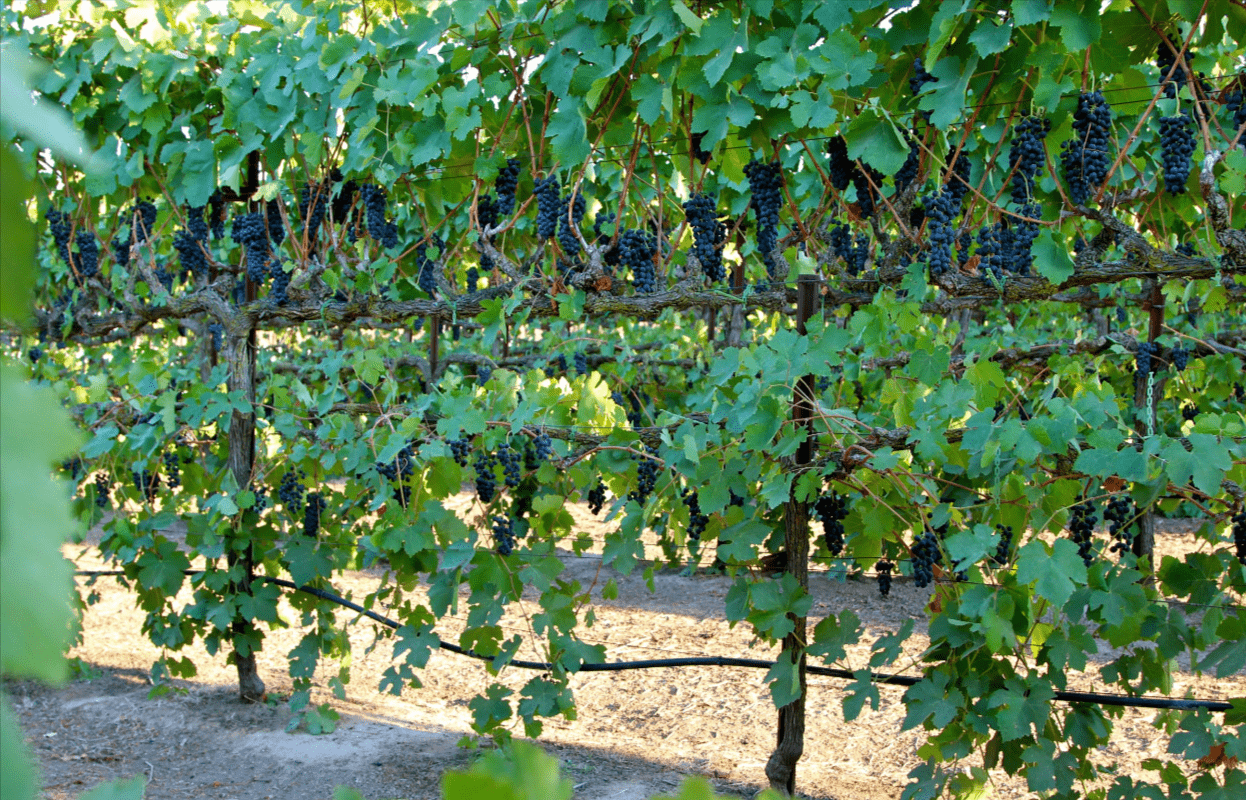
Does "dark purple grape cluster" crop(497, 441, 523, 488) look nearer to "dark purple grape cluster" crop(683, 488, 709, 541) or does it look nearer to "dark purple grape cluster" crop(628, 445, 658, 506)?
"dark purple grape cluster" crop(628, 445, 658, 506)

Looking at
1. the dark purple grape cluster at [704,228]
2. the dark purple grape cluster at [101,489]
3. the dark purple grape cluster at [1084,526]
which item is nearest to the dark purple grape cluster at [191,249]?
the dark purple grape cluster at [101,489]

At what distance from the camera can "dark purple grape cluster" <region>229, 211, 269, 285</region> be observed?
391 cm

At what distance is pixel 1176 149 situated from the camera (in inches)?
105

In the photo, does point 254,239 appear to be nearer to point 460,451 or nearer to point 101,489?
point 460,451

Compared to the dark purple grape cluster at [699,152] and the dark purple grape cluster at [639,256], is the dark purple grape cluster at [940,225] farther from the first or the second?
the dark purple grape cluster at [639,256]

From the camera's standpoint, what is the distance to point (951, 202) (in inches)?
109

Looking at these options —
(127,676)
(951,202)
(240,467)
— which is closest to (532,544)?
(240,467)

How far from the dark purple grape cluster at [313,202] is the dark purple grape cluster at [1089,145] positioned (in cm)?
304

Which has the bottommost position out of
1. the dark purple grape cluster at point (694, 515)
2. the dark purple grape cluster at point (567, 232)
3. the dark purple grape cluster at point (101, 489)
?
the dark purple grape cluster at point (101, 489)

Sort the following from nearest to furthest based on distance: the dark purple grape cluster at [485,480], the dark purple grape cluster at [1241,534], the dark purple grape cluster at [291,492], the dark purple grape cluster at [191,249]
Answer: the dark purple grape cluster at [1241,534] < the dark purple grape cluster at [485,480] < the dark purple grape cluster at [291,492] < the dark purple grape cluster at [191,249]

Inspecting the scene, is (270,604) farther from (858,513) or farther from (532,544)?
(858,513)

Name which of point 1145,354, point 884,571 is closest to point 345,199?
point 884,571

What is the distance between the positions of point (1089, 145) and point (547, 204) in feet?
5.77

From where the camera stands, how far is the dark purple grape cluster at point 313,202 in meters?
4.14
